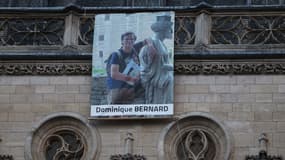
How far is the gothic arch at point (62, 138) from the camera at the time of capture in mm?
17656

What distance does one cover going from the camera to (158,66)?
59.4 feet

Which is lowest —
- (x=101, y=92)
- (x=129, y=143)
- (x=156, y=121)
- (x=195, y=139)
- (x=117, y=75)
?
(x=129, y=143)

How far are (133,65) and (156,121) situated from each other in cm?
123

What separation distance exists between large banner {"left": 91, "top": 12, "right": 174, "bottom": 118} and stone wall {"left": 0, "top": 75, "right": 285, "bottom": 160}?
0.67 feet

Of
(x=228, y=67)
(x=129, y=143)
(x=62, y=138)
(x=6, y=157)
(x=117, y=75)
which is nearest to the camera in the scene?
(x=129, y=143)

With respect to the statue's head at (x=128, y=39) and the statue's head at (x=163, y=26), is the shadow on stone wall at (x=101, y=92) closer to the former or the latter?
the statue's head at (x=128, y=39)

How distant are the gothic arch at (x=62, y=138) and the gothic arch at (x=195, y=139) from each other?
1297 millimetres

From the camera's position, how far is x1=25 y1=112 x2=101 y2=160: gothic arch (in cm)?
1766

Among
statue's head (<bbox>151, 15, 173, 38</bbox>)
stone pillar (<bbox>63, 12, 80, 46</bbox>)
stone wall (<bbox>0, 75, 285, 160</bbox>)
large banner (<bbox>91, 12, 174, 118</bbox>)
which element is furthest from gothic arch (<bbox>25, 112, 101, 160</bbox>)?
statue's head (<bbox>151, 15, 173, 38</bbox>)

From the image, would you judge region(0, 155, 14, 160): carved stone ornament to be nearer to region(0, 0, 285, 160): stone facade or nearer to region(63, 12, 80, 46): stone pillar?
region(0, 0, 285, 160): stone facade

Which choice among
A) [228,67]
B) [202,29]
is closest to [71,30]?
[202,29]

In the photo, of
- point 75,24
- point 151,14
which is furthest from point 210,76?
point 75,24

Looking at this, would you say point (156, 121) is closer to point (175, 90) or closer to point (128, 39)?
point (175, 90)

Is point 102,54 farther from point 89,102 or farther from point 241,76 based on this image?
point 241,76
